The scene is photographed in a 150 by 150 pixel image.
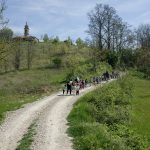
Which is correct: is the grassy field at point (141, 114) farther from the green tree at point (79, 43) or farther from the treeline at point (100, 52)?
the green tree at point (79, 43)

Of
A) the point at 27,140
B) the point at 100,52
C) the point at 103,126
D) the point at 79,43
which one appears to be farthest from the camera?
the point at 79,43

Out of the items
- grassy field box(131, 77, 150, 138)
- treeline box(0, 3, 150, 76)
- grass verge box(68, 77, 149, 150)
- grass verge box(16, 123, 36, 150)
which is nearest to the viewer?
grass verge box(16, 123, 36, 150)

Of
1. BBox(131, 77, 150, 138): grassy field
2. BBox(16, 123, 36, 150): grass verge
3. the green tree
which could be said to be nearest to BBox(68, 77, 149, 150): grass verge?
BBox(131, 77, 150, 138): grassy field

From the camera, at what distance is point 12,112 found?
35.4m

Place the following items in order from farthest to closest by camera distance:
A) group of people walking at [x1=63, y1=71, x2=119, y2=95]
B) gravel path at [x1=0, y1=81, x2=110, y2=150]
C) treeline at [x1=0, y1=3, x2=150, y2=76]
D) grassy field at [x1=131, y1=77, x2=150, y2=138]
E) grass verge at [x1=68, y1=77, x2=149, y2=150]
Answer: treeline at [x1=0, y1=3, x2=150, y2=76] < group of people walking at [x1=63, y1=71, x2=119, y2=95] < grassy field at [x1=131, y1=77, x2=150, y2=138] < gravel path at [x1=0, y1=81, x2=110, y2=150] < grass verge at [x1=68, y1=77, x2=149, y2=150]

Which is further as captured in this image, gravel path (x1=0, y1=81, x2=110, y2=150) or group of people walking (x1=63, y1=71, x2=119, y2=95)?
group of people walking (x1=63, y1=71, x2=119, y2=95)

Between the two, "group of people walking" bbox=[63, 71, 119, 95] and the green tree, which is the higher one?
the green tree

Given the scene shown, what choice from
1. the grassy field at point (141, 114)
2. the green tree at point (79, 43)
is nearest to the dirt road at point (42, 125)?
the grassy field at point (141, 114)

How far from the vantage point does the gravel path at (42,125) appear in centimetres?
2364

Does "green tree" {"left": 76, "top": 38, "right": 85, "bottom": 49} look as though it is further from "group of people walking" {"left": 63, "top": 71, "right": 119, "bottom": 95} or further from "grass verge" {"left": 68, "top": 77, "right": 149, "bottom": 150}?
"grass verge" {"left": 68, "top": 77, "right": 149, "bottom": 150}

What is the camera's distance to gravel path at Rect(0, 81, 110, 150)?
77.6ft

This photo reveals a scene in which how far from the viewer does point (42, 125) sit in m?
28.8

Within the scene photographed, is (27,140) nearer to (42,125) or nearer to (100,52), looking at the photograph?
(42,125)

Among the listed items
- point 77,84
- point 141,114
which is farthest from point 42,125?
point 77,84
